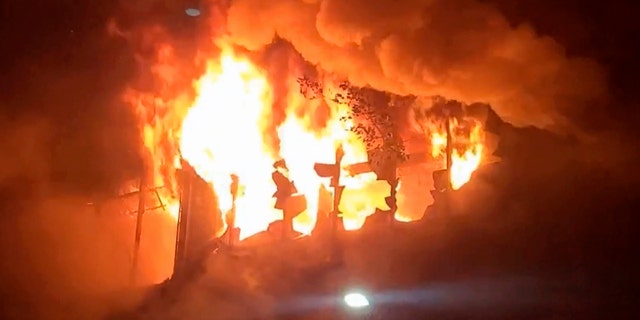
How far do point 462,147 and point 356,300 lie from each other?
2.69m

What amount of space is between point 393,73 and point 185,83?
440 centimetres

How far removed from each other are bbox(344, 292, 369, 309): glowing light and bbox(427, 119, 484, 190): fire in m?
1.99

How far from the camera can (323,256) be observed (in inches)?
535

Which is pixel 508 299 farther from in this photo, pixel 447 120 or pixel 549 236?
pixel 447 120

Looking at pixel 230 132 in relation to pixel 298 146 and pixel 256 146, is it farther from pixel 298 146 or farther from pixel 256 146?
pixel 298 146

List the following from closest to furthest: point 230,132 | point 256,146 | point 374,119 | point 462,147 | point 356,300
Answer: point 356,300 < point 462,147 < point 374,119 < point 256,146 < point 230,132

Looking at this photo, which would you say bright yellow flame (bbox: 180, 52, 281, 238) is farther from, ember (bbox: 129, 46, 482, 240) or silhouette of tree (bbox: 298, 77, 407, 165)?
silhouette of tree (bbox: 298, 77, 407, 165)

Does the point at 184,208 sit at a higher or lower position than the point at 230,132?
lower

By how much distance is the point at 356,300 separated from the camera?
12.7m

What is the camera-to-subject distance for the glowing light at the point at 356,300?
1266cm

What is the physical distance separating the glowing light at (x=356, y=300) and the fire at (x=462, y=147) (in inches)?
78.5

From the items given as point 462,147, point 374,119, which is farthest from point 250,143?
point 462,147

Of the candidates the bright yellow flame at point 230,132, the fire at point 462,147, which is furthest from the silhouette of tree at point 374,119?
the bright yellow flame at point 230,132

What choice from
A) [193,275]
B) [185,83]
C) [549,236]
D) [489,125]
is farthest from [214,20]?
[549,236]
